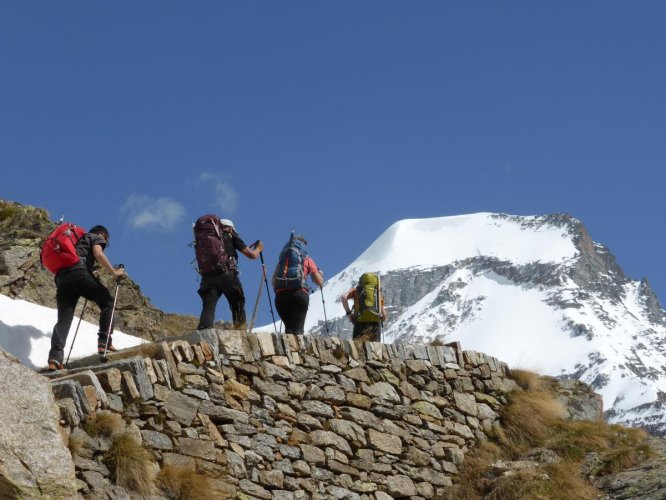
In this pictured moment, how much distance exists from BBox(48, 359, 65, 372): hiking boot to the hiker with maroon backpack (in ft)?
5.66

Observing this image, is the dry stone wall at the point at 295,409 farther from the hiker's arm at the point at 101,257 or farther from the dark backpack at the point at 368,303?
the hiker's arm at the point at 101,257

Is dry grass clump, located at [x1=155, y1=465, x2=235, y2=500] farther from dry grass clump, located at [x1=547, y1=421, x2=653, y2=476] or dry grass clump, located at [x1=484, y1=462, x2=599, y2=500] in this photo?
dry grass clump, located at [x1=547, y1=421, x2=653, y2=476]

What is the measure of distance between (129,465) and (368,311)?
5.66 metres

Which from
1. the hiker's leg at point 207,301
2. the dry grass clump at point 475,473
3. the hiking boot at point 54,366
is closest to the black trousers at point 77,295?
the hiking boot at point 54,366

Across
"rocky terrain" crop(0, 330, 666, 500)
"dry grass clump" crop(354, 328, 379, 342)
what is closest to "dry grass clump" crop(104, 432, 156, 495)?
"rocky terrain" crop(0, 330, 666, 500)

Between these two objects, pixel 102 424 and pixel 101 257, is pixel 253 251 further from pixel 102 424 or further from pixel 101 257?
pixel 102 424

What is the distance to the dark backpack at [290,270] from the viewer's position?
14492 millimetres

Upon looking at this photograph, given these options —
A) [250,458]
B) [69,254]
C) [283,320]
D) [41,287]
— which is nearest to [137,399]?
[250,458]

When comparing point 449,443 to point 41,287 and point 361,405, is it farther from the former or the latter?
point 41,287

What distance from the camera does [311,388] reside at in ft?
43.8

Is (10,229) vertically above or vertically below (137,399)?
above

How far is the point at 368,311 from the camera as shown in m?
15.7

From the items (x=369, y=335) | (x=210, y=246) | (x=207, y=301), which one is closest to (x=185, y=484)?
(x=207, y=301)

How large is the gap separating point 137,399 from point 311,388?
2534 mm
